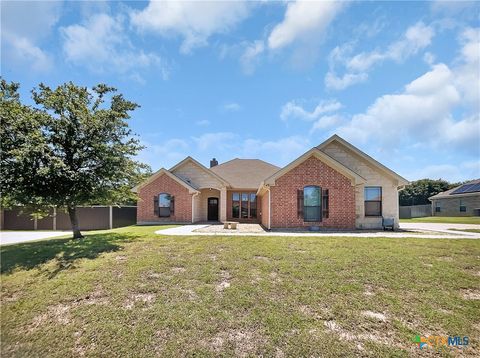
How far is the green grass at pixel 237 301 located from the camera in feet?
13.5

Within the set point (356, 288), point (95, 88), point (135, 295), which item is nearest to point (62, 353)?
point (135, 295)

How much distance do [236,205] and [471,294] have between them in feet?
59.6

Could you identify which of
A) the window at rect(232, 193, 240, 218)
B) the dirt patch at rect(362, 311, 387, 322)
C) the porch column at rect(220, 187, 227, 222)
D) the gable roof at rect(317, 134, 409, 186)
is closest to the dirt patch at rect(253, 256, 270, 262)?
the dirt patch at rect(362, 311, 387, 322)

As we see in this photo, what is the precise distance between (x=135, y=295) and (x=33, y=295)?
2.64 metres

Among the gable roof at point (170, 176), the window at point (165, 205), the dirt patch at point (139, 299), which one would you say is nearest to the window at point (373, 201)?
the gable roof at point (170, 176)

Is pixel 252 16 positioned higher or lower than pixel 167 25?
higher

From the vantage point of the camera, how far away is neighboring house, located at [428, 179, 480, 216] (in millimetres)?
28422

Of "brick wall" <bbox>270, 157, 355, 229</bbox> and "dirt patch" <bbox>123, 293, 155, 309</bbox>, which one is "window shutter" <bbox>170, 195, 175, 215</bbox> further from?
"dirt patch" <bbox>123, 293, 155, 309</bbox>

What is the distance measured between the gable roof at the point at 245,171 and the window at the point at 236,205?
3.53ft

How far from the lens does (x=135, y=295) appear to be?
5.56m

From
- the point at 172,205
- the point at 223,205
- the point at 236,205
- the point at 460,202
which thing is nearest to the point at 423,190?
the point at 460,202

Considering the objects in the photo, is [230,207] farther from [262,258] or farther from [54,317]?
[54,317]

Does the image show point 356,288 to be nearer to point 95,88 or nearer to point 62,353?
point 62,353

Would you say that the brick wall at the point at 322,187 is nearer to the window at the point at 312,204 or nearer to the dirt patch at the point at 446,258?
the window at the point at 312,204
